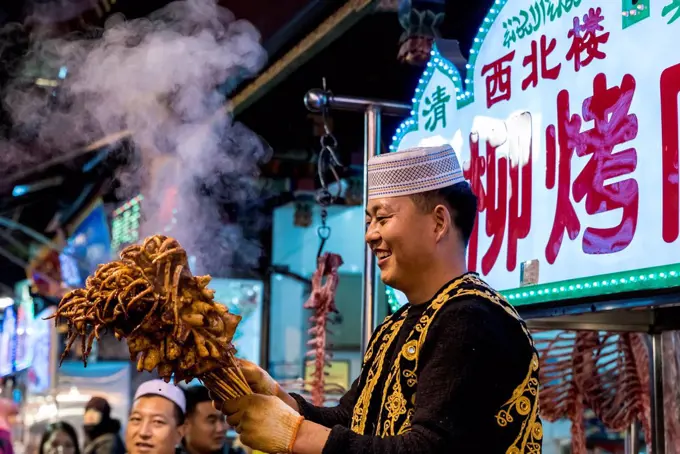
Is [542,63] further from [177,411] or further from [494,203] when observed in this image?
[177,411]

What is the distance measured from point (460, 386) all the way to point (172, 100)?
401 centimetres

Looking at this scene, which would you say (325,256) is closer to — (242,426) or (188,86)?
(188,86)

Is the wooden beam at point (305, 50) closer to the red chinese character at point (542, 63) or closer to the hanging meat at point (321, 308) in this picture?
the hanging meat at point (321, 308)

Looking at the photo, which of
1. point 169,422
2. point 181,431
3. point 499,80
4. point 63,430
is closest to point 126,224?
point 63,430

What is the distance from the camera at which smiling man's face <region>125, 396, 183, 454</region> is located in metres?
4.06

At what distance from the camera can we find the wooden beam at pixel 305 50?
4.77 m

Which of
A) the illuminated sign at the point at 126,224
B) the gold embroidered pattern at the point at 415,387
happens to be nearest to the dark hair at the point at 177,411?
the gold embroidered pattern at the point at 415,387

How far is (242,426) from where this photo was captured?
204 cm

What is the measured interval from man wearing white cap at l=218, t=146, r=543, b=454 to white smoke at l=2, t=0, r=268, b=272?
122 inches

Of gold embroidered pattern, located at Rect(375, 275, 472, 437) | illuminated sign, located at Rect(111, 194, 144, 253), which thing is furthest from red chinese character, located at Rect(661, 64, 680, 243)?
illuminated sign, located at Rect(111, 194, 144, 253)

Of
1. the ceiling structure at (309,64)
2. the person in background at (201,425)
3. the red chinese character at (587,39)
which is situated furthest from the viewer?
the ceiling structure at (309,64)

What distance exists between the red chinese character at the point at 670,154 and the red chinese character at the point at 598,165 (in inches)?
4.4

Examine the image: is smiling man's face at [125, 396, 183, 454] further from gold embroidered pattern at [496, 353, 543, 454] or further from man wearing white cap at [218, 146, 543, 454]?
gold embroidered pattern at [496, 353, 543, 454]

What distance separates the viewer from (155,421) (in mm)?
4117
